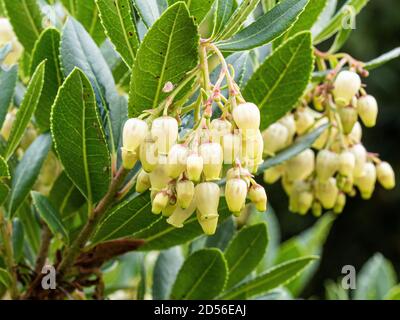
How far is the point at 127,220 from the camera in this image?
855 mm

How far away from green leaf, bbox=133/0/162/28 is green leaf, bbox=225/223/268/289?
0.41 metres

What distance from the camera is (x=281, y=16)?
0.75m

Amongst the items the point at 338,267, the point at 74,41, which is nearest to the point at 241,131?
the point at 74,41

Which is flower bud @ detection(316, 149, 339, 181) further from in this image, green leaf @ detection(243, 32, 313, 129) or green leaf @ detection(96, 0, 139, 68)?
green leaf @ detection(96, 0, 139, 68)

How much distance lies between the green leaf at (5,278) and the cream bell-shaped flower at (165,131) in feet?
0.99

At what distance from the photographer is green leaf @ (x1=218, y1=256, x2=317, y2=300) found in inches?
39.9

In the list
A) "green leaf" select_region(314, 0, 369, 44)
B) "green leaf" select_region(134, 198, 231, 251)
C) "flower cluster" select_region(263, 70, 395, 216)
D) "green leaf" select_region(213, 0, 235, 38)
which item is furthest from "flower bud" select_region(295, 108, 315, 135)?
"green leaf" select_region(213, 0, 235, 38)

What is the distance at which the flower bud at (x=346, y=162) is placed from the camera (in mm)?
1023

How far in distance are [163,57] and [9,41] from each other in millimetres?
384

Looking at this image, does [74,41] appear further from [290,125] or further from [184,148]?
[290,125]

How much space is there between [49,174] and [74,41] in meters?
0.24

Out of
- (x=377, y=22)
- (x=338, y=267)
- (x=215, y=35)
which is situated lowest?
(x=338, y=267)

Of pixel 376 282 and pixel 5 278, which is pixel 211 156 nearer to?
pixel 5 278

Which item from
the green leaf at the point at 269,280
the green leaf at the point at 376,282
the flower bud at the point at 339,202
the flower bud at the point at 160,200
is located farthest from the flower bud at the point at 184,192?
the green leaf at the point at 376,282
